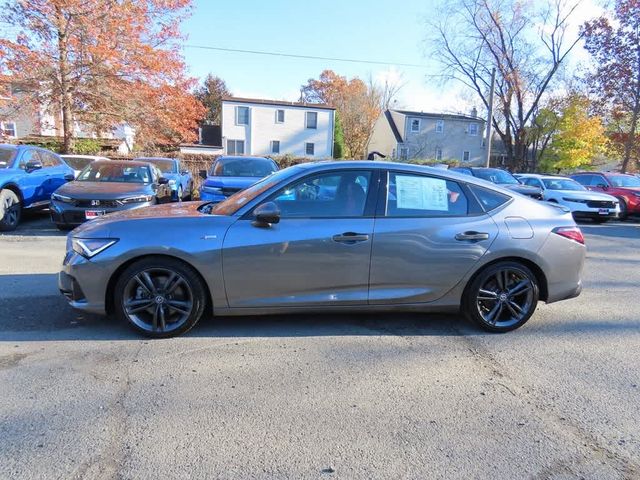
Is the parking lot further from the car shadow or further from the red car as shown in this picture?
the red car

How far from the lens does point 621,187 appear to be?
15.5m

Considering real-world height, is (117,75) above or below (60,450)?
above

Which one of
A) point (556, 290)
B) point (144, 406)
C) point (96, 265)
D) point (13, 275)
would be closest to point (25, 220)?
point (13, 275)

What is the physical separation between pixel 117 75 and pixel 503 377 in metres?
22.6

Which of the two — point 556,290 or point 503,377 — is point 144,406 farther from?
point 556,290

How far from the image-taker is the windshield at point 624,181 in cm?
1588

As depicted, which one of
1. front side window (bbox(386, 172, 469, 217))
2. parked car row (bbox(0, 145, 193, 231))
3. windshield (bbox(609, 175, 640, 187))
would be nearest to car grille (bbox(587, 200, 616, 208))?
windshield (bbox(609, 175, 640, 187))

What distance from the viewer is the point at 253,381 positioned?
3254 millimetres

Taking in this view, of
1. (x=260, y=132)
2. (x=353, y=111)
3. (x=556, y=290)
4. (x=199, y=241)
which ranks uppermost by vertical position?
(x=353, y=111)

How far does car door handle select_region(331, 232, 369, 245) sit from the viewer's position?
12.9 ft

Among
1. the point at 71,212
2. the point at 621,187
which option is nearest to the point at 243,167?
the point at 71,212

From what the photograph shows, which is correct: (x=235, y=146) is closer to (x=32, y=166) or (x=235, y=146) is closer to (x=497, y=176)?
(x=497, y=176)

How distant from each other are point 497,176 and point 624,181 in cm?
465

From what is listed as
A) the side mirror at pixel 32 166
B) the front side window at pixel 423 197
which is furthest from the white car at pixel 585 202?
Answer: the side mirror at pixel 32 166
